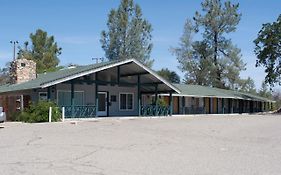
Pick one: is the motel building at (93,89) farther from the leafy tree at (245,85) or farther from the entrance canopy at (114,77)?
the leafy tree at (245,85)

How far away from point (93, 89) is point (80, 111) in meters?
3.57

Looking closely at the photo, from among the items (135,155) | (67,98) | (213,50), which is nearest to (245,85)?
(213,50)

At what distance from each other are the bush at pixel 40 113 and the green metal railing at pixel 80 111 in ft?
6.61

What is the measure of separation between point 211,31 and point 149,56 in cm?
1074

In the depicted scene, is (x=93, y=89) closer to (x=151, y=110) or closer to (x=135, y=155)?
(x=151, y=110)

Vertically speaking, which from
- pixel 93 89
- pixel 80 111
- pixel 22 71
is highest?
pixel 22 71

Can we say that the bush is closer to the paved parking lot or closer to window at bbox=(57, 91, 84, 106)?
window at bbox=(57, 91, 84, 106)

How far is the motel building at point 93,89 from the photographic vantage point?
85.7 feet

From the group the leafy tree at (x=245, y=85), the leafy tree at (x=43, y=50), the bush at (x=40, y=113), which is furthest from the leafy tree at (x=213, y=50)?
the bush at (x=40, y=113)

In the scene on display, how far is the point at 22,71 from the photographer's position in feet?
99.0

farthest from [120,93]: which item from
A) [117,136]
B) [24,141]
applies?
[24,141]

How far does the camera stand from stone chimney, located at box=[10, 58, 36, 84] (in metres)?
29.8

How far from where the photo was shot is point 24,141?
13.3 meters

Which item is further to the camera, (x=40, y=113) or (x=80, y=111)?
(x=80, y=111)
